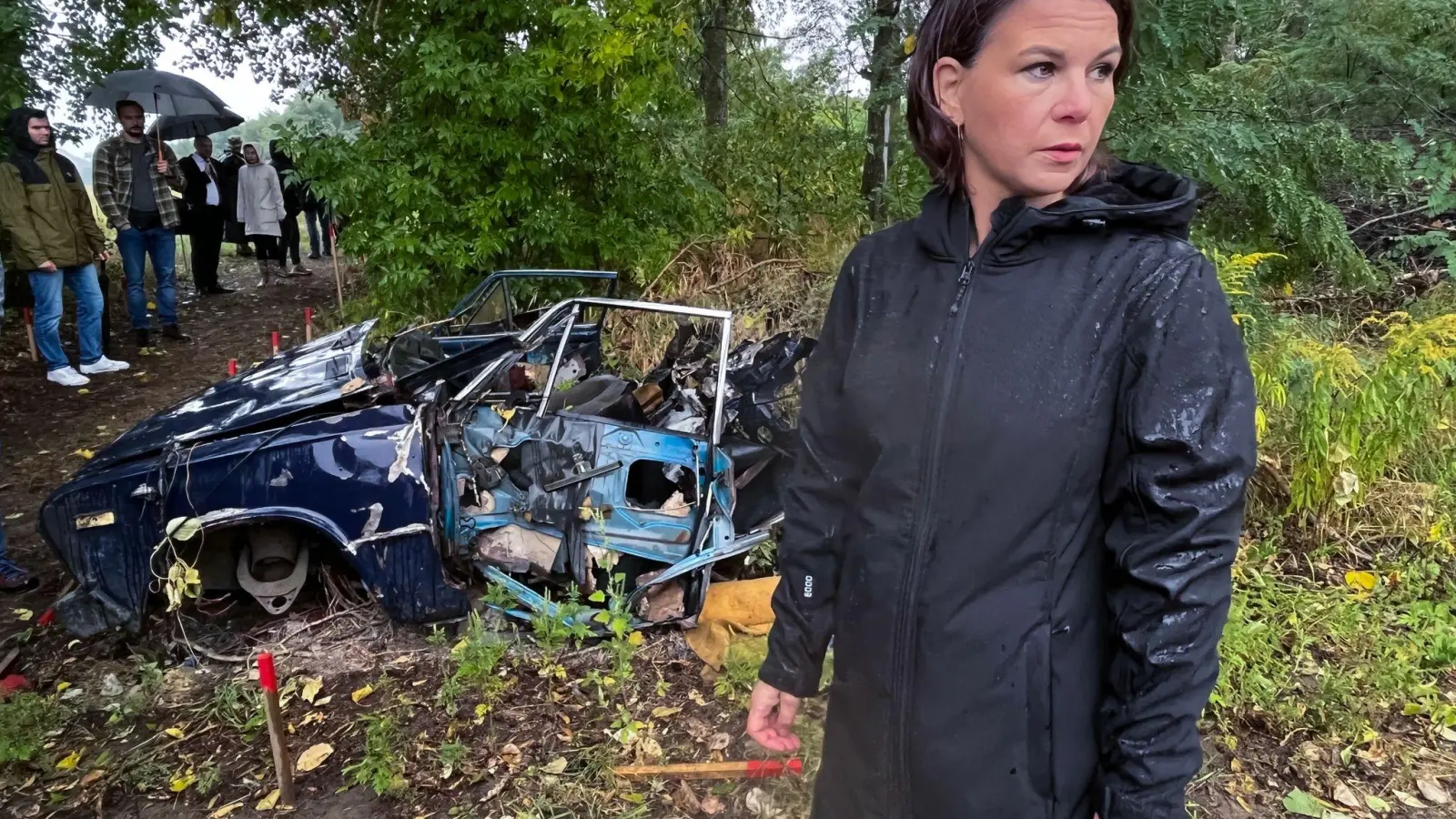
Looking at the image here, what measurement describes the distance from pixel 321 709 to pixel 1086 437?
127 inches

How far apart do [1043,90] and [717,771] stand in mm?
2474

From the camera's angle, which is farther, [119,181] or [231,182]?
[231,182]

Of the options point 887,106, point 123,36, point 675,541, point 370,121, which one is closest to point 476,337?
point 675,541

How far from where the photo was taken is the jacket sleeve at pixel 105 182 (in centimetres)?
700

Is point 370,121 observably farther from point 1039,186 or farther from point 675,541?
point 1039,186

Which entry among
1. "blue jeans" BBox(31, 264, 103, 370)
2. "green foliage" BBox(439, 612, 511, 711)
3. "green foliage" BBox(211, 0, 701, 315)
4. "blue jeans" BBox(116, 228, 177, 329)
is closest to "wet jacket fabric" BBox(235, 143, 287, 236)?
"blue jeans" BBox(116, 228, 177, 329)

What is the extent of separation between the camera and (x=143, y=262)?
24.9 feet

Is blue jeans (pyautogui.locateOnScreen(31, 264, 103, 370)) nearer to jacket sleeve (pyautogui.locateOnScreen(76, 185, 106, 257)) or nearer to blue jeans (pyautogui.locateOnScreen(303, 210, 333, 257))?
jacket sleeve (pyautogui.locateOnScreen(76, 185, 106, 257))

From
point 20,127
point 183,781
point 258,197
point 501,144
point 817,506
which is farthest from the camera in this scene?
point 258,197

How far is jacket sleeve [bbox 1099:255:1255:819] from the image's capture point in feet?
3.19

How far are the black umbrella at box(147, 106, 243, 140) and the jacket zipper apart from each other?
10.8m

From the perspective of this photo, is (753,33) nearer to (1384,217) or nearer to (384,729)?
(1384,217)

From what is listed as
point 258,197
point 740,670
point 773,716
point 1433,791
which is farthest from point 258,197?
point 1433,791

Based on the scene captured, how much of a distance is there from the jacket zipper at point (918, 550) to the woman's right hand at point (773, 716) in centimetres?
25
